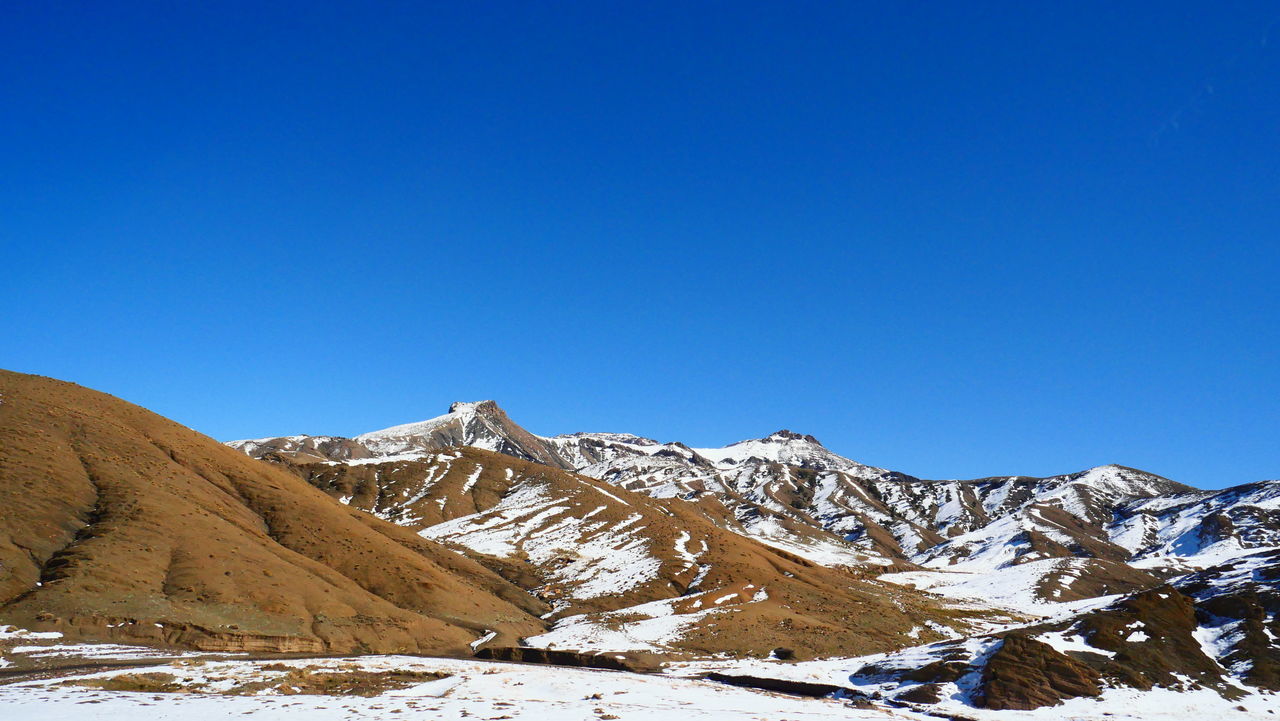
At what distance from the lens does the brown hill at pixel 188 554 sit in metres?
55.0

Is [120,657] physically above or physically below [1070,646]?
below

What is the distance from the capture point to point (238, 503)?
85.4 metres

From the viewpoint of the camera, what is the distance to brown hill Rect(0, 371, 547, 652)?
55.0 m

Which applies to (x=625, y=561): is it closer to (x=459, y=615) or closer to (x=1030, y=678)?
(x=459, y=615)

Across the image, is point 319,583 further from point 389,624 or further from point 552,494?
point 552,494

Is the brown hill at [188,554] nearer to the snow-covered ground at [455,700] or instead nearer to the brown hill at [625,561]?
the snow-covered ground at [455,700]

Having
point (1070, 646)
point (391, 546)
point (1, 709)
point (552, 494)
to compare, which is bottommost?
point (1, 709)

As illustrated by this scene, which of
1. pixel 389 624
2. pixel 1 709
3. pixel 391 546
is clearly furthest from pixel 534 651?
pixel 1 709

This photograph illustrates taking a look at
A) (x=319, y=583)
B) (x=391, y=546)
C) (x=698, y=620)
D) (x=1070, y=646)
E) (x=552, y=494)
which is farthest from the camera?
(x=552, y=494)

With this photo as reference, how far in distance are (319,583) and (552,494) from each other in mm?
91703

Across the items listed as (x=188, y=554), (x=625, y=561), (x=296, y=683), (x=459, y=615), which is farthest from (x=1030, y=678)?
(x=625, y=561)

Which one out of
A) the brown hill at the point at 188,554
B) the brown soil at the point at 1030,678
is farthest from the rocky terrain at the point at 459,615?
the brown hill at the point at 188,554

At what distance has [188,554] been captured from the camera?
6412cm

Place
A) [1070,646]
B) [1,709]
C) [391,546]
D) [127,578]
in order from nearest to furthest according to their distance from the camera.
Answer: [1,709] < [1070,646] < [127,578] < [391,546]
